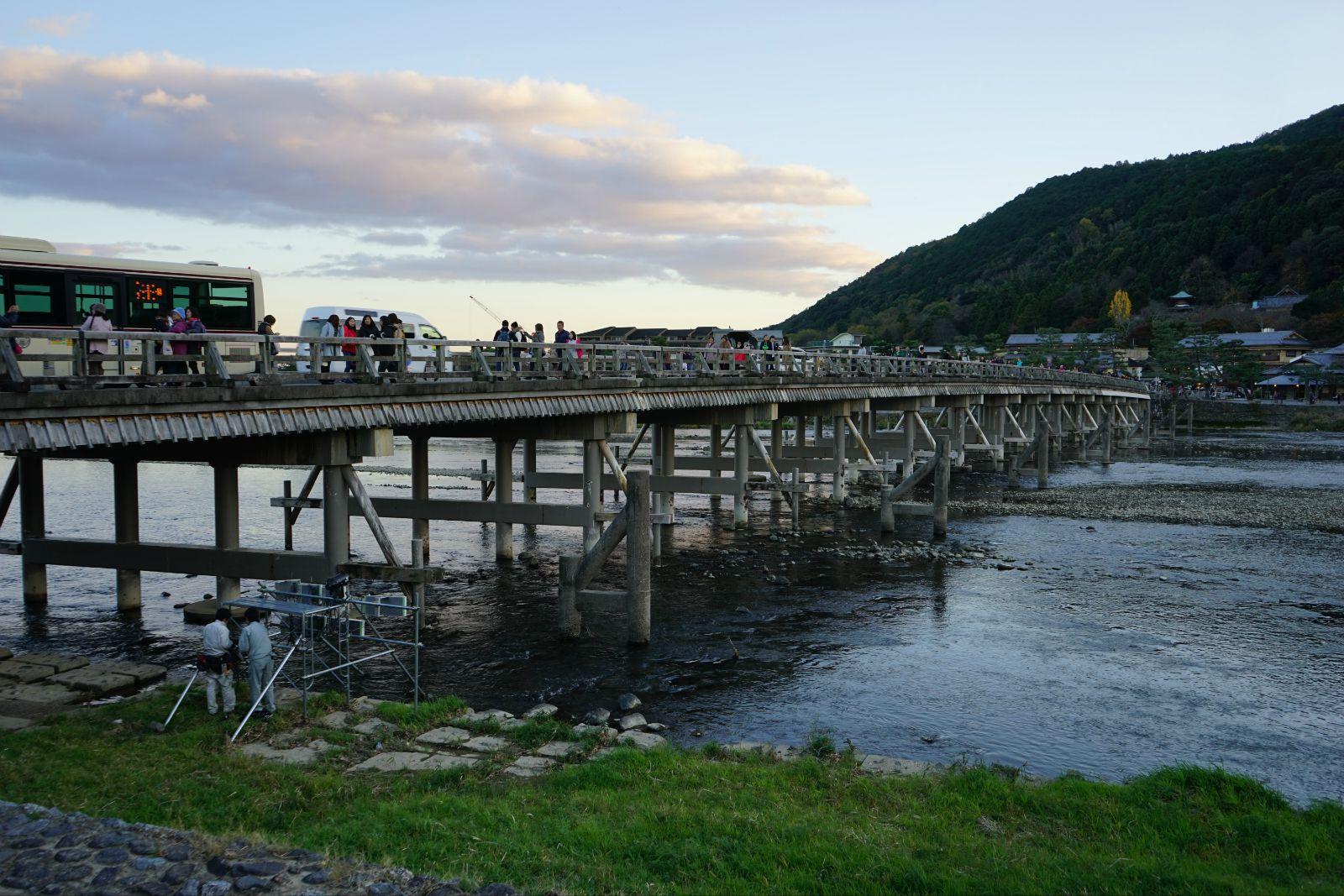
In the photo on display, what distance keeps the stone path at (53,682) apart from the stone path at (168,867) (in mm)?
4331

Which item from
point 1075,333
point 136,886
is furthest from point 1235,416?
point 136,886

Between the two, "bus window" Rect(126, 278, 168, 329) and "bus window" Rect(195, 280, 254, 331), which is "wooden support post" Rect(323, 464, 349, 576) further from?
"bus window" Rect(195, 280, 254, 331)

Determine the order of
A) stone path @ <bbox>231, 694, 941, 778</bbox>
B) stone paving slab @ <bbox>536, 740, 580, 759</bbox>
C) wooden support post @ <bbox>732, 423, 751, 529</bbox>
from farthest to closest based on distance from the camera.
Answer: wooden support post @ <bbox>732, 423, 751, 529</bbox>, stone paving slab @ <bbox>536, 740, 580, 759</bbox>, stone path @ <bbox>231, 694, 941, 778</bbox>

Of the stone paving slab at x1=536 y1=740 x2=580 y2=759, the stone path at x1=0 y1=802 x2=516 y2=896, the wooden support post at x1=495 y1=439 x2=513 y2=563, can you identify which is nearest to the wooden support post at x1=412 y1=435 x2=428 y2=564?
the wooden support post at x1=495 y1=439 x2=513 y2=563

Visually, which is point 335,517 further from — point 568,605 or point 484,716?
point 484,716

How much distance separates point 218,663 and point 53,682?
3.42 meters

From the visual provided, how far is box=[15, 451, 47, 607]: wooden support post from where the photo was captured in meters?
20.5

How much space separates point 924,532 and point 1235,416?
266 ft

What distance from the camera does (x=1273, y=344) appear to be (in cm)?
12000

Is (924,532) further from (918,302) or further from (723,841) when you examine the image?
(918,302)

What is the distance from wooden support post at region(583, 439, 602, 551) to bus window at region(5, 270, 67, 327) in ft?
35.4

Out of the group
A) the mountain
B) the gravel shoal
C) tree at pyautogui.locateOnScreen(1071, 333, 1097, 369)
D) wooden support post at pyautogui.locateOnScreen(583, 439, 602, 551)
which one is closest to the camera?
wooden support post at pyautogui.locateOnScreen(583, 439, 602, 551)

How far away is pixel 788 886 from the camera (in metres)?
8.18

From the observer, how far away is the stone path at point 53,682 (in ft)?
41.3
